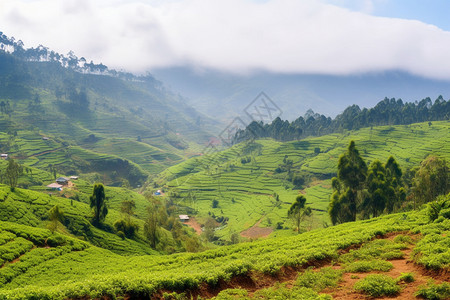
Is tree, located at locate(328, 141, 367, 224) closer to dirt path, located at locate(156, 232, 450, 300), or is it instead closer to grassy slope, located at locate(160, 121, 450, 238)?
grassy slope, located at locate(160, 121, 450, 238)

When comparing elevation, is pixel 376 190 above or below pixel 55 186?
above

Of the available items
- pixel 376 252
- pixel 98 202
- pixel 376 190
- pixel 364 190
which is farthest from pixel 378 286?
pixel 98 202

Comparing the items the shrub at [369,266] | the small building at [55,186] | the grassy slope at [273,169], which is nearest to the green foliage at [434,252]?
the shrub at [369,266]

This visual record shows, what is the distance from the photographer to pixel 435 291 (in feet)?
42.7

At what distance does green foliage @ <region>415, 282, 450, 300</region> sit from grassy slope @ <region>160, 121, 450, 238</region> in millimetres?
67047

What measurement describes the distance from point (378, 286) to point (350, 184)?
38.7m

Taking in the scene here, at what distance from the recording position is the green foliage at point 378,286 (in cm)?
1412

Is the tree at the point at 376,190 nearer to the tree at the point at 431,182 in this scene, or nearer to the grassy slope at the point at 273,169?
the tree at the point at 431,182

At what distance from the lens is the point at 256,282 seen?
17.8 m

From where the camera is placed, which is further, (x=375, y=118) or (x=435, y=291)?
(x=375, y=118)

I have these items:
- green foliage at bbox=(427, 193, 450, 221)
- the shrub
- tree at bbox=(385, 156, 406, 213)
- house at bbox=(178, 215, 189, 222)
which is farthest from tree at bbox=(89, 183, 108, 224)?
green foliage at bbox=(427, 193, 450, 221)

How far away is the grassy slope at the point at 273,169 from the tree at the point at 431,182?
98.9 feet

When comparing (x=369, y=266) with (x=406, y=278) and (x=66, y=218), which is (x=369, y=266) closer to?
(x=406, y=278)

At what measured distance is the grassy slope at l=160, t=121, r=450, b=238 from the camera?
3983 inches
